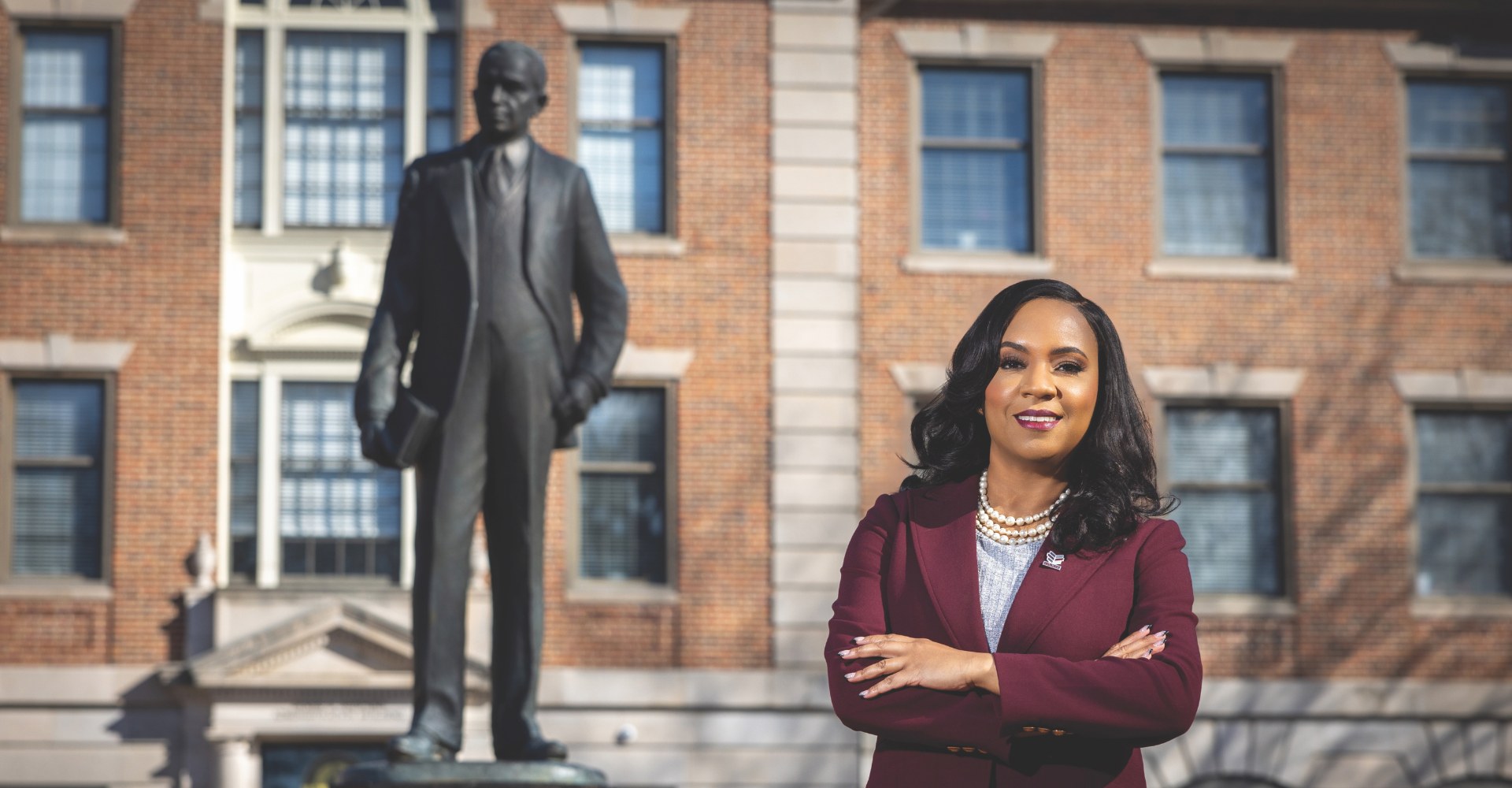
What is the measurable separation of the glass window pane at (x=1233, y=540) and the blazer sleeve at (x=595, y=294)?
11.0 meters

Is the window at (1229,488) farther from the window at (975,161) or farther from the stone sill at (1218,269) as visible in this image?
the window at (975,161)

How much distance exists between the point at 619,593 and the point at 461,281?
32.2ft

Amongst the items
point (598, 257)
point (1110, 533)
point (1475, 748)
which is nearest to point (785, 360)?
point (1475, 748)

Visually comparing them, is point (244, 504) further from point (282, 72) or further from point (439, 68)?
point (439, 68)

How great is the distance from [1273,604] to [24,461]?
38.6ft

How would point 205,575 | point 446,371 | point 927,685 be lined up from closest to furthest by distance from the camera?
point 927,685 < point 446,371 < point 205,575

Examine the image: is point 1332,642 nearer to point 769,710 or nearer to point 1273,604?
point 1273,604

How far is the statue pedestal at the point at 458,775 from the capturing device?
7113mm

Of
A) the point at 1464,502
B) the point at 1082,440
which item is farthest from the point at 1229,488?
the point at 1082,440

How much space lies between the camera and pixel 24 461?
57.0 ft

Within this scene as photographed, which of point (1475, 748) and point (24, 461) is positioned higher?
point (24, 461)

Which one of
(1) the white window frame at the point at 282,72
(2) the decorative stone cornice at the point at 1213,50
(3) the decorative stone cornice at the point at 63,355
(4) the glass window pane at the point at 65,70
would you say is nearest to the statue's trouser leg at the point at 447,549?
(1) the white window frame at the point at 282,72

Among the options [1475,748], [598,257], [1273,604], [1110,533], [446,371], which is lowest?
[1475,748]

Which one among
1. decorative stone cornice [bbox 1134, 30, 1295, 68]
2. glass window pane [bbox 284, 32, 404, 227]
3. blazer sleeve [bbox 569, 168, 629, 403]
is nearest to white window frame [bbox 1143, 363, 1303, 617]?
decorative stone cornice [bbox 1134, 30, 1295, 68]
